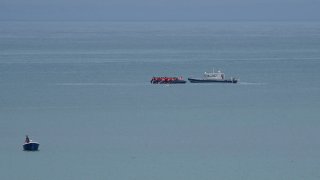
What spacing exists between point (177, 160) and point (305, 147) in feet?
15.7

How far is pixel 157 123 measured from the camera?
1766 inches

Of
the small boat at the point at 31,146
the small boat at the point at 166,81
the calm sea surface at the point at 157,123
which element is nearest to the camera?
the calm sea surface at the point at 157,123

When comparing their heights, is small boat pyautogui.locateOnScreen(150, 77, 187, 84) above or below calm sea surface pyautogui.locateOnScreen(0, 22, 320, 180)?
above

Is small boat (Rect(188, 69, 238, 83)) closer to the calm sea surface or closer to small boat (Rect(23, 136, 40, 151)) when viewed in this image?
the calm sea surface

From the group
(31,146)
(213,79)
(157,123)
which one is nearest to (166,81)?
(213,79)

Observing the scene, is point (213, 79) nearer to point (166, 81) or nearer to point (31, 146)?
point (166, 81)

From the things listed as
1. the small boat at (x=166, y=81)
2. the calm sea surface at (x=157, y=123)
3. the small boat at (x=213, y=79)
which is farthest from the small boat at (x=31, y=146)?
the small boat at (x=213, y=79)

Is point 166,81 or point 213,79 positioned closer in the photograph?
point 166,81

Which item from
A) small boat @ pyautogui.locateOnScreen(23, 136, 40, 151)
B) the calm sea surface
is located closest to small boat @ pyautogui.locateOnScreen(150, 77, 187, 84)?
the calm sea surface

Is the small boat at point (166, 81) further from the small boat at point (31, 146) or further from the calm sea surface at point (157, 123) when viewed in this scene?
the small boat at point (31, 146)

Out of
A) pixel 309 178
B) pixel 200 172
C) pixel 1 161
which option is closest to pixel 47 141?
pixel 1 161

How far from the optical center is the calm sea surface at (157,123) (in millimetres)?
34812

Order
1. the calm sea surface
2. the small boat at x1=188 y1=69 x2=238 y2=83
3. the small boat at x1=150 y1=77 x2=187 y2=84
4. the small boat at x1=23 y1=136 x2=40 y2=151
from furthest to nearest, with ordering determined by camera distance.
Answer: the small boat at x1=188 y1=69 x2=238 y2=83, the small boat at x1=150 y1=77 x2=187 y2=84, the small boat at x1=23 y1=136 x2=40 y2=151, the calm sea surface

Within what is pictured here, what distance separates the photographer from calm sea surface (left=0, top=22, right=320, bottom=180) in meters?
34.8
